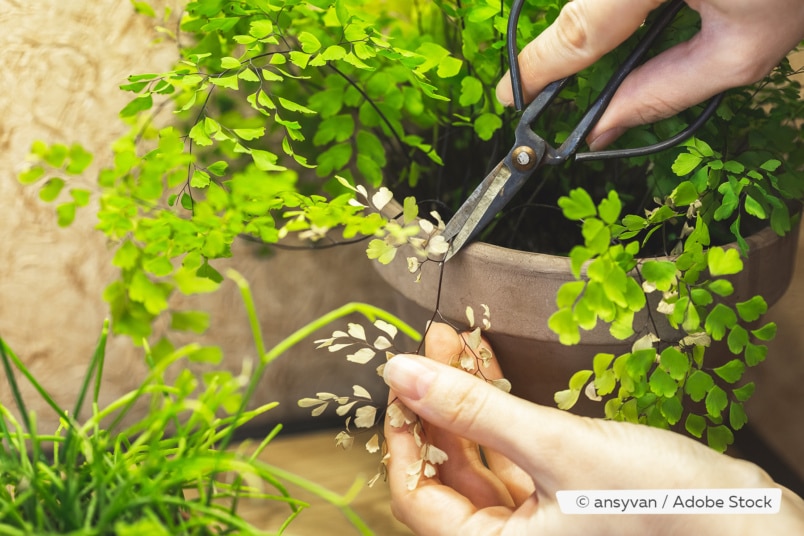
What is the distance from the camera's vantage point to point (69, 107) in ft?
2.14

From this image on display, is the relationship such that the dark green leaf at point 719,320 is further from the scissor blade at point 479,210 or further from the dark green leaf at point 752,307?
the scissor blade at point 479,210

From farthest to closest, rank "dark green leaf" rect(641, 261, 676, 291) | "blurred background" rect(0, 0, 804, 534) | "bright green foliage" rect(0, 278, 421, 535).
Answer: "blurred background" rect(0, 0, 804, 534) < "dark green leaf" rect(641, 261, 676, 291) < "bright green foliage" rect(0, 278, 421, 535)

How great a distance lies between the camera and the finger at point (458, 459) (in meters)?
0.52

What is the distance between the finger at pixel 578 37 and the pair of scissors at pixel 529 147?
0.04ft

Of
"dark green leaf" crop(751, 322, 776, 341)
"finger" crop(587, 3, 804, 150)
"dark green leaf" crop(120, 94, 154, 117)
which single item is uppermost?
"finger" crop(587, 3, 804, 150)

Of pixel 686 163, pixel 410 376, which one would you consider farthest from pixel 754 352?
pixel 410 376

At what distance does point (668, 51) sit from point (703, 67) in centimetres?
3

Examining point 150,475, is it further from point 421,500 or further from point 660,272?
point 660,272

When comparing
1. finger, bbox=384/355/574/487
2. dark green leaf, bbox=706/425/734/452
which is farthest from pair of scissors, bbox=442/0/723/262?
dark green leaf, bbox=706/425/734/452

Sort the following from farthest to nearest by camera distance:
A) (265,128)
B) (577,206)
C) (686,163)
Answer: (265,128)
(686,163)
(577,206)

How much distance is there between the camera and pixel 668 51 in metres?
0.51

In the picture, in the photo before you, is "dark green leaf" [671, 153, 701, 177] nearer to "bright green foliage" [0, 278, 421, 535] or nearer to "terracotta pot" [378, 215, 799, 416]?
"terracotta pot" [378, 215, 799, 416]

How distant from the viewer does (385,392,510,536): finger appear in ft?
1.52

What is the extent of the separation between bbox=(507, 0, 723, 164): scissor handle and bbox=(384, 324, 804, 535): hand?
180 mm
